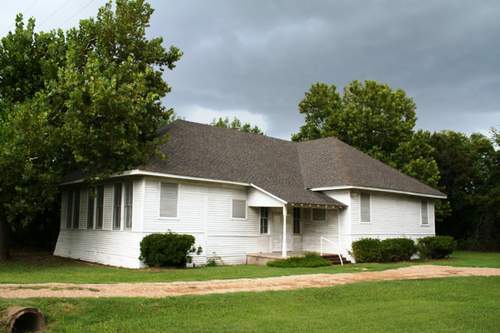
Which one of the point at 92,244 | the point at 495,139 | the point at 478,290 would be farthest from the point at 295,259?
the point at 495,139

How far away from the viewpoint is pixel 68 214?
2489 cm

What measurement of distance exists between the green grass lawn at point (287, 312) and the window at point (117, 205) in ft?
33.6

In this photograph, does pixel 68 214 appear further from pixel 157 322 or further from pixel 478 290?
pixel 478 290

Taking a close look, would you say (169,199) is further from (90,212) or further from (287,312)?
(287,312)

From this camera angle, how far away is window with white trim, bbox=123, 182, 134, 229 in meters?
19.9

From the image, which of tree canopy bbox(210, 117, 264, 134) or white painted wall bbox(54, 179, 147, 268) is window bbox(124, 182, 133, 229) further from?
tree canopy bbox(210, 117, 264, 134)

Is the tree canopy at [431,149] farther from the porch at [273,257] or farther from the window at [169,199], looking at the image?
the window at [169,199]

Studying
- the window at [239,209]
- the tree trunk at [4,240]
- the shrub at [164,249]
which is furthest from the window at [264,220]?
the tree trunk at [4,240]

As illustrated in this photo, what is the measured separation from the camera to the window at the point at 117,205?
67.5 ft

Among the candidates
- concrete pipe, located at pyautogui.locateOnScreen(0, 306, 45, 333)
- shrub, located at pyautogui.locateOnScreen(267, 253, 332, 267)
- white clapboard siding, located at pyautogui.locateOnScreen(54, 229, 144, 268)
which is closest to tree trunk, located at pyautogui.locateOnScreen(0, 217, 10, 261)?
white clapboard siding, located at pyautogui.locateOnScreen(54, 229, 144, 268)

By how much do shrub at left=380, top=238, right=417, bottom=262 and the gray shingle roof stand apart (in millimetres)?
2788

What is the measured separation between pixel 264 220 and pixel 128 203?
643cm

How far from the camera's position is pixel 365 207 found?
2395 cm

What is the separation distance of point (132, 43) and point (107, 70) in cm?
229
